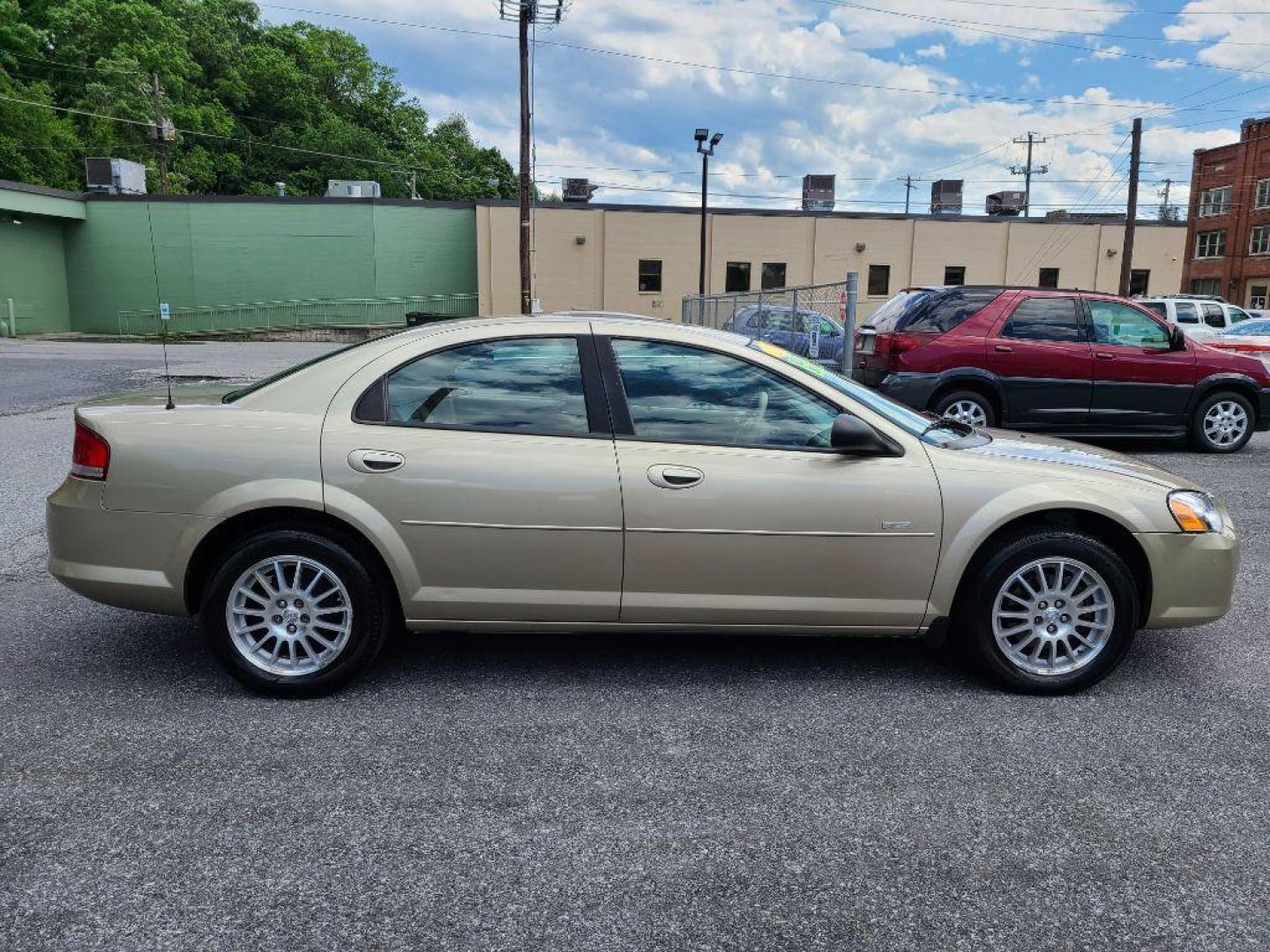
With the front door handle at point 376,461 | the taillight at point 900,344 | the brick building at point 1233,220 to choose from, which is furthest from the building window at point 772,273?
the front door handle at point 376,461

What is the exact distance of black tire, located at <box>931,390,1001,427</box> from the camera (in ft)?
32.3

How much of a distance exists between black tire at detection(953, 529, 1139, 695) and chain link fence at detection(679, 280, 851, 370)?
6.86 meters

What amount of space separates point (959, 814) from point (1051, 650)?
1198 mm

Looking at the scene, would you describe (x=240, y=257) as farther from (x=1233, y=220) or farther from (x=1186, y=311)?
(x=1233, y=220)

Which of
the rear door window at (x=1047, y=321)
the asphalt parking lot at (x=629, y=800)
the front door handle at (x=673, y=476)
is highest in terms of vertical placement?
the rear door window at (x=1047, y=321)

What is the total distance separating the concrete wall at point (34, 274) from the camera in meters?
35.4

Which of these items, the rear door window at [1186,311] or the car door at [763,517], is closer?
the car door at [763,517]

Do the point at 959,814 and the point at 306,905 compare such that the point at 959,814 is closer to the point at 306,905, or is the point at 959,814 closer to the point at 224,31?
the point at 306,905

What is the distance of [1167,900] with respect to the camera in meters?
2.54

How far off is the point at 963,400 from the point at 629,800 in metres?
7.91

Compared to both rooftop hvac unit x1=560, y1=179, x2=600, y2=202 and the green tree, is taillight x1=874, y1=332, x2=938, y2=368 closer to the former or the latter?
rooftop hvac unit x1=560, y1=179, x2=600, y2=202

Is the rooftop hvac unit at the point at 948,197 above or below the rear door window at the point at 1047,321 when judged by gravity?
above

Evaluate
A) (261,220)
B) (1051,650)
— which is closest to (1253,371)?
(1051,650)

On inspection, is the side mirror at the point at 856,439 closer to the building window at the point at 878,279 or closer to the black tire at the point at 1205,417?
the black tire at the point at 1205,417
